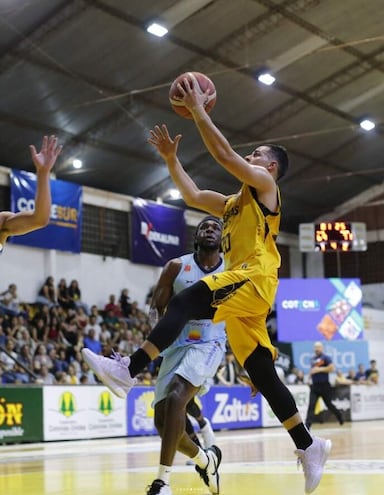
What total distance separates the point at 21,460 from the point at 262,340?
597cm

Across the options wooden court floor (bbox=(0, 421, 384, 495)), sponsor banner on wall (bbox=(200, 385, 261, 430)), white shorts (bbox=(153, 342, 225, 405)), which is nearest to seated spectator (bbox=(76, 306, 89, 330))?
sponsor banner on wall (bbox=(200, 385, 261, 430))

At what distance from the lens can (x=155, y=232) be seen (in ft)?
100

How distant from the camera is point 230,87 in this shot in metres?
26.2

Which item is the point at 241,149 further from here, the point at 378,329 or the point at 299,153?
the point at 378,329

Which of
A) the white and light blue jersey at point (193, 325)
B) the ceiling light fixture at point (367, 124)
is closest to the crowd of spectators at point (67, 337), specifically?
the ceiling light fixture at point (367, 124)

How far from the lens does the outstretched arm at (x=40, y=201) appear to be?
5.87 meters

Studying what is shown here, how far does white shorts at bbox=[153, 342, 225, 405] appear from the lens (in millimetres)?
6637

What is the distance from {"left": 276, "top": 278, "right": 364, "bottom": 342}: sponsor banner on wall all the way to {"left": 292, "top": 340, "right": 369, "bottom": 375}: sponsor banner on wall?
400mm

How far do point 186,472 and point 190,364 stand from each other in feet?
7.37

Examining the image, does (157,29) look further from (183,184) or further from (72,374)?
(183,184)

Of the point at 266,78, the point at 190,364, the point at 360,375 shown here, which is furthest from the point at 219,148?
the point at 360,375

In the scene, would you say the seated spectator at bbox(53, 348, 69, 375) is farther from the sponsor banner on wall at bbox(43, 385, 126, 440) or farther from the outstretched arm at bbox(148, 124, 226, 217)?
the outstretched arm at bbox(148, 124, 226, 217)

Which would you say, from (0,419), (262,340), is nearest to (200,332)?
(262,340)

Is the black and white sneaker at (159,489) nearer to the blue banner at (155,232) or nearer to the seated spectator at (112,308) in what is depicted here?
the seated spectator at (112,308)
